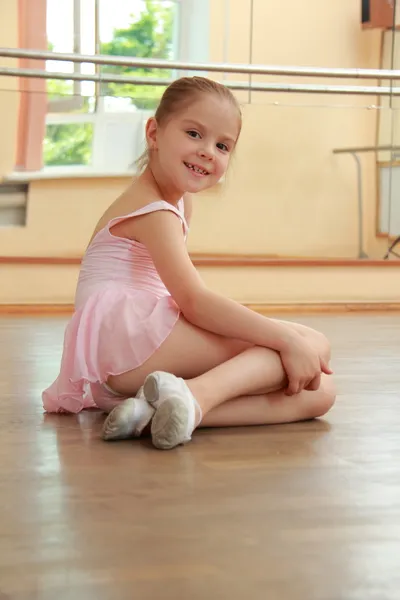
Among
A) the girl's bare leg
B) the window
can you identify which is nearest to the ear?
the girl's bare leg

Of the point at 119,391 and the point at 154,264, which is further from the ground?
the point at 154,264

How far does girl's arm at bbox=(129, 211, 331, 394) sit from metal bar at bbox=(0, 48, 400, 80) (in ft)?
6.64

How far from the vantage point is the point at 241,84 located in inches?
131

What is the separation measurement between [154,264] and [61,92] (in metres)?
2.03

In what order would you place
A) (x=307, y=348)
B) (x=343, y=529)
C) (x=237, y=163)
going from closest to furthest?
(x=343, y=529) → (x=307, y=348) → (x=237, y=163)

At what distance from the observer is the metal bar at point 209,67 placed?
10.1ft

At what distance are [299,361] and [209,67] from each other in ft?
7.57

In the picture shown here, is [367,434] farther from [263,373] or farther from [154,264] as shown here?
[154,264]

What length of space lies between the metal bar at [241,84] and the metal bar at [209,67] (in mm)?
44

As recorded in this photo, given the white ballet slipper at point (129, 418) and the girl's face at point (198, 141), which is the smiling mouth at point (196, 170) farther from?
the white ballet slipper at point (129, 418)

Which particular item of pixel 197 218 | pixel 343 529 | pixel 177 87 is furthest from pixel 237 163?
pixel 343 529

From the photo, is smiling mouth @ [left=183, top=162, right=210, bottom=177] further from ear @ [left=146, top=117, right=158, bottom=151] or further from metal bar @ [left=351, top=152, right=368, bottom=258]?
metal bar @ [left=351, top=152, right=368, bottom=258]

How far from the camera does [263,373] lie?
124 centimetres

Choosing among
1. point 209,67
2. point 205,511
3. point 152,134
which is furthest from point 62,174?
point 205,511
